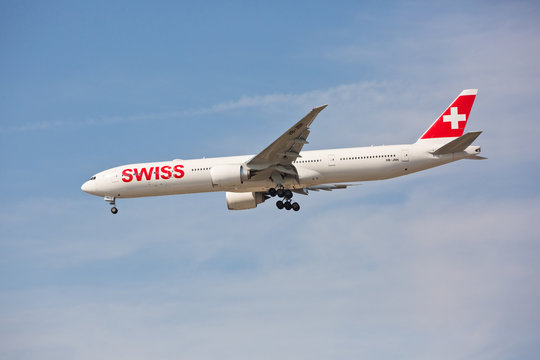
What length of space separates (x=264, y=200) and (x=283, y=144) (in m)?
6.63

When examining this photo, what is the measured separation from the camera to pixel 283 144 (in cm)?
3397

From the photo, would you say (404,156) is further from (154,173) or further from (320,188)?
(154,173)

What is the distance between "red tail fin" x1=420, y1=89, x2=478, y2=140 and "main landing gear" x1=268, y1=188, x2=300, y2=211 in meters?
8.01

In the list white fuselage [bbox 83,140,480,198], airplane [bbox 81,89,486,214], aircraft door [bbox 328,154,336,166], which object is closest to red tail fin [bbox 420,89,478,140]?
airplane [bbox 81,89,486,214]

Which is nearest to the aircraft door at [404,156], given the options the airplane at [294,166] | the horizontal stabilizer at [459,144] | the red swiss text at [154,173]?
the airplane at [294,166]

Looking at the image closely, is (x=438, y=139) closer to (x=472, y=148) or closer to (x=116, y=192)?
(x=472, y=148)

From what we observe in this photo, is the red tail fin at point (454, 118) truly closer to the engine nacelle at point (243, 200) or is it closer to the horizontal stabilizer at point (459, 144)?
the horizontal stabilizer at point (459, 144)

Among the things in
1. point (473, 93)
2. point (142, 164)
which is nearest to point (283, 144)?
point (142, 164)

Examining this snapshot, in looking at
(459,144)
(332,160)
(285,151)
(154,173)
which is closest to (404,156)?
(459,144)

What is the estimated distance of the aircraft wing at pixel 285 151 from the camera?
1303 inches

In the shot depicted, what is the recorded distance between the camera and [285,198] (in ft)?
122

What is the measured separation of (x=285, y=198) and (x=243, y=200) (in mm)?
3144

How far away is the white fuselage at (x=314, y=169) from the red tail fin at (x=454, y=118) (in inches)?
38.8

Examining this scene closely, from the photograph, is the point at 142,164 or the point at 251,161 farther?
the point at 142,164
